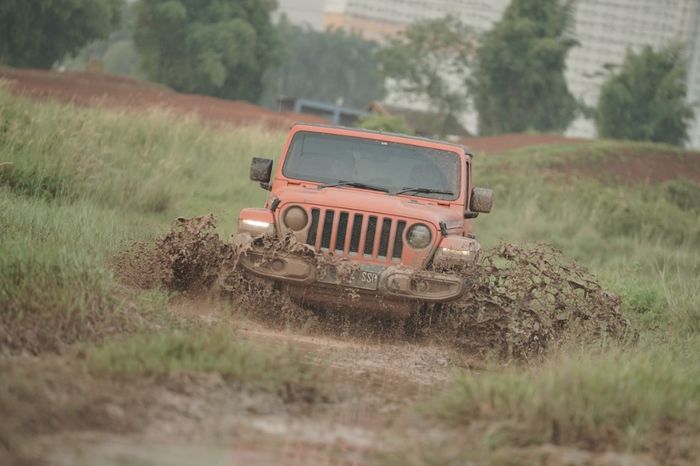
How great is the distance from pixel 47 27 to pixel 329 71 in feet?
199

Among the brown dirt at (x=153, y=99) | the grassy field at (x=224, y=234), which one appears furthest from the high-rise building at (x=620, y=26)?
the grassy field at (x=224, y=234)

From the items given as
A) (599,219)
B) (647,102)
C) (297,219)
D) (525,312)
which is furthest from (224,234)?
(647,102)

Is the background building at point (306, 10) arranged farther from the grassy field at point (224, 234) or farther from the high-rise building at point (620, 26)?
the grassy field at point (224, 234)

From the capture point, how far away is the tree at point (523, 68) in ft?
208

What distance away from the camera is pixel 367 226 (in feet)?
30.4

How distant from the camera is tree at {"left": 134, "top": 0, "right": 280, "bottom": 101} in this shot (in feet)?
199

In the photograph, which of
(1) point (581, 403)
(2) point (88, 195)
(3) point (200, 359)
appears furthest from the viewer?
(2) point (88, 195)

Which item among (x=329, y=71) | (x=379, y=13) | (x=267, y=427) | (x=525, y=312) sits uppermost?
(x=379, y=13)

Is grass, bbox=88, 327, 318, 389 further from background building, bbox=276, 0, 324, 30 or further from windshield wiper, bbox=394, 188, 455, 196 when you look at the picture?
background building, bbox=276, 0, 324, 30

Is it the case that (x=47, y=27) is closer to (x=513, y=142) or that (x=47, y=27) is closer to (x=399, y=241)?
(x=513, y=142)

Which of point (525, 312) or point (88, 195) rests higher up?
point (525, 312)

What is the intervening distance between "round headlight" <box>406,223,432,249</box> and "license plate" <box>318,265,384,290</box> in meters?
0.46

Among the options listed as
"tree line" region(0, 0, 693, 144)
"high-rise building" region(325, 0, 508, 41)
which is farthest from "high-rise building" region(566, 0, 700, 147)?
"tree line" region(0, 0, 693, 144)

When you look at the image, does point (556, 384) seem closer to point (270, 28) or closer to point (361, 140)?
point (361, 140)
